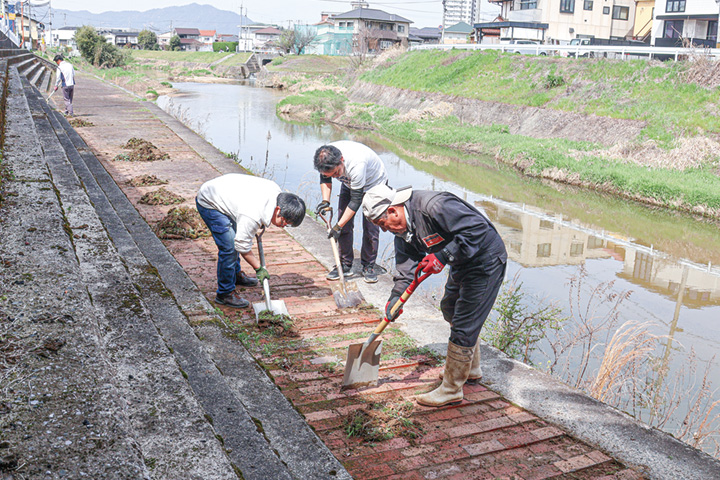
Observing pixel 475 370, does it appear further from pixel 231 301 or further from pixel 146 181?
pixel 146 181

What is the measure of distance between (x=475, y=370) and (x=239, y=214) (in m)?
2.15

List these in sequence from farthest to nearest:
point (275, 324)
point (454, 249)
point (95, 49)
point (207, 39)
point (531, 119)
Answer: point (207, 39), point (95, 49), point (531, 119), point (275, 324), point (454, 249)

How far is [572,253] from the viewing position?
11.5 m

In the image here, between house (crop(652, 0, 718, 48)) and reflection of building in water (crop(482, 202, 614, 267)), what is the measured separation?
92.4ft

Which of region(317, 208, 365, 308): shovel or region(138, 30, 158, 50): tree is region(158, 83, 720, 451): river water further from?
region(138, 30, 158, 50): tree

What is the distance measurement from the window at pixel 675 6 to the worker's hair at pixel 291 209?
40.1 meters

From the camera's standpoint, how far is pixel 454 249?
379cm

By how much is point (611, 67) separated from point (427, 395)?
73.0ft

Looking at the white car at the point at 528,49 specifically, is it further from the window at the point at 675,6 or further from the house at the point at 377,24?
the house at the point at 377,24

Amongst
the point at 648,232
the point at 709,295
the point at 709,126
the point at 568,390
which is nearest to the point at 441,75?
the point at 709,126

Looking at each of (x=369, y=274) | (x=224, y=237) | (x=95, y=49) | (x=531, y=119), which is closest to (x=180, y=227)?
(x=224, y=237)

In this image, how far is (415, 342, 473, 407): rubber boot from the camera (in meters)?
4.12

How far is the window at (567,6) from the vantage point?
44906 millimetres

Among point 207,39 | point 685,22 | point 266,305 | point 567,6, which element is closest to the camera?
point 266,305
